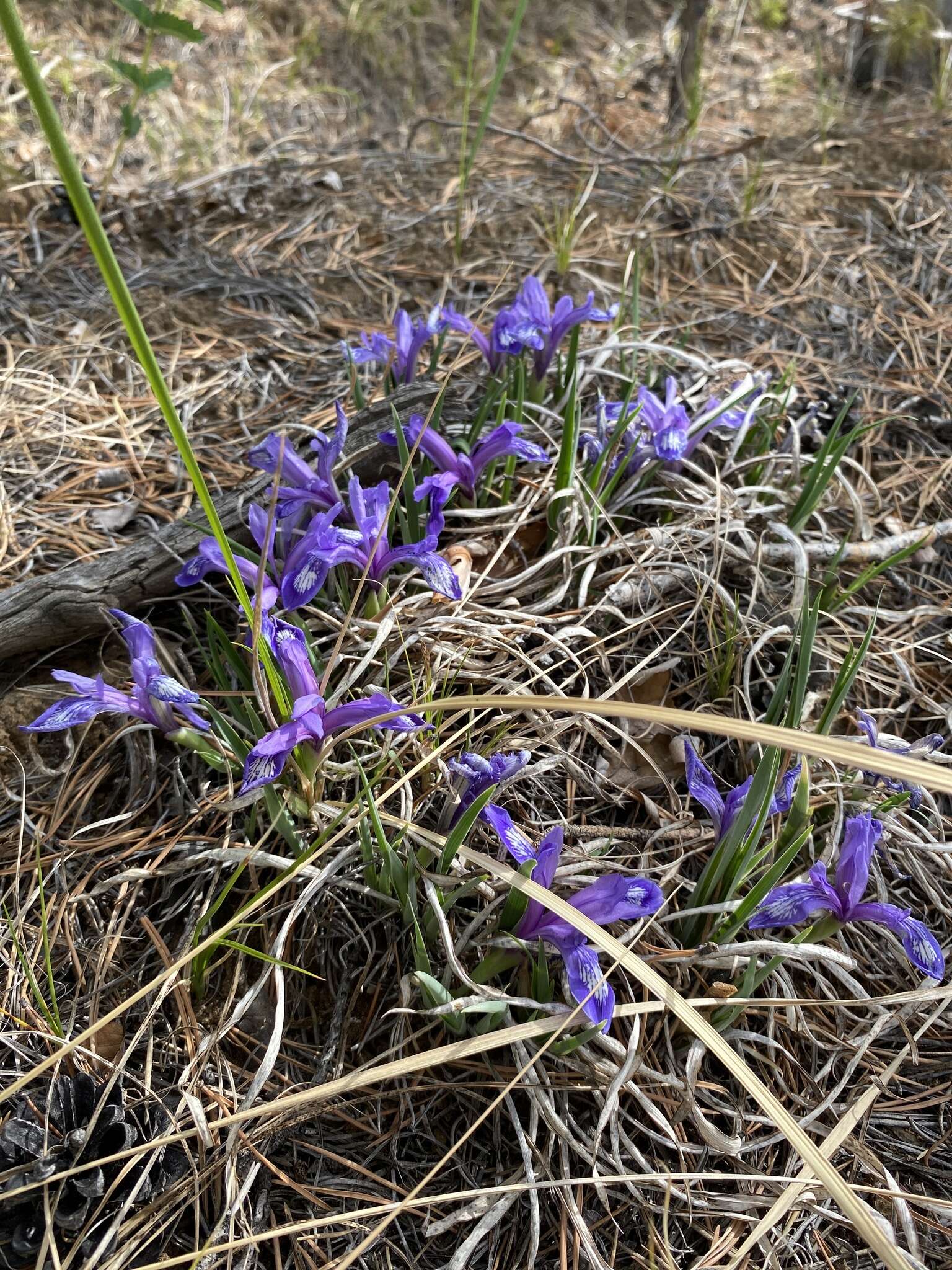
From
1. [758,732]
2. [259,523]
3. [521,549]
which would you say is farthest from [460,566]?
[758,732]

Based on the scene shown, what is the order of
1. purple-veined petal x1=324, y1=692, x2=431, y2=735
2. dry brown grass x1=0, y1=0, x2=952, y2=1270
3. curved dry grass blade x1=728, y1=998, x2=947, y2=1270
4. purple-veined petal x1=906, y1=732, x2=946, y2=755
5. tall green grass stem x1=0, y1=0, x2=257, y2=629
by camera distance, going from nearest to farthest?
tall green grass stem x1=0, y1=0, x2=257, y2=629
curved dry grass blade x1=728, y1=998, x2=947, y2=1270
dry brown grass x1=0, y1=0, x2=952, y2=1270
purple-veined petal x1=324, y1=692, x2=431, y2=735
purple-veined petal x1=906, y1=732, x2=946, y2=755

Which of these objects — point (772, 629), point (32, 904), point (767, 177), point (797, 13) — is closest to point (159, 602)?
point (32, 904)

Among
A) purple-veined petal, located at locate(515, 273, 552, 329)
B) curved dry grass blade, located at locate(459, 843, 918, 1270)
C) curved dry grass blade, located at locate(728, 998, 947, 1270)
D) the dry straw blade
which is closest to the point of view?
the dry straw blade

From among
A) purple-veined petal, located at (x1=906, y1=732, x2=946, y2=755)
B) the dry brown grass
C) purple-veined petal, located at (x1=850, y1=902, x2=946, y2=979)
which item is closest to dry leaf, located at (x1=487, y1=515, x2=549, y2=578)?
the dry brown grass

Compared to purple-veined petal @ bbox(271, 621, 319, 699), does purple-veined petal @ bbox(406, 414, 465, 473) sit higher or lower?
higher

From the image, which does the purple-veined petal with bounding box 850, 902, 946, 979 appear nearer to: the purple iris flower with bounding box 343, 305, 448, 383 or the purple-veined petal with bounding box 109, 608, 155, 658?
the purple-veined petal with bounding box 109, 608, 155, 658

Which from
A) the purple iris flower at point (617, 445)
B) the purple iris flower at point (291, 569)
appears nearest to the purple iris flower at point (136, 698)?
the purple iris flower at point (291, 569)

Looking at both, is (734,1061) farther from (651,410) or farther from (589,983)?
(651,410)
